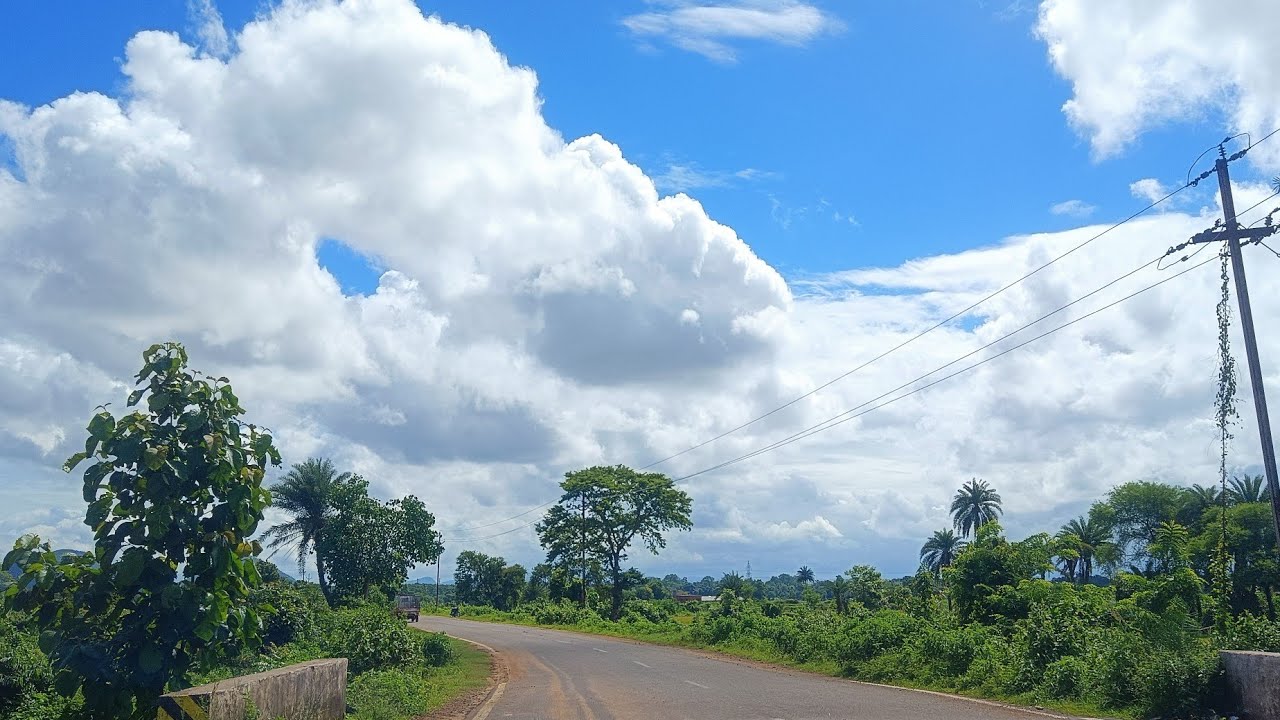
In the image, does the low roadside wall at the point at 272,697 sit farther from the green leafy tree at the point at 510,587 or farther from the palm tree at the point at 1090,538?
the green leafy tree at the point at 510,587

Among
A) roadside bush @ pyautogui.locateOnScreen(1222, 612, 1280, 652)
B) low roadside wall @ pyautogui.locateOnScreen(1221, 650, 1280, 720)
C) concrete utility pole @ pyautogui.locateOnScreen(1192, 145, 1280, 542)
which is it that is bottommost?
low roadside wall @ pyautogui.locateOnScreen(1221, 650, 1280, 720)

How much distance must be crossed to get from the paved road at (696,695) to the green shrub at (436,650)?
180cm

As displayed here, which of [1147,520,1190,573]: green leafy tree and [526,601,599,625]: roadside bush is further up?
[1147,520,1190,573]: green leafy tree

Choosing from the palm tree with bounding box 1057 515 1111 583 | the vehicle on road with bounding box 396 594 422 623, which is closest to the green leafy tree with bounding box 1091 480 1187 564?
the palm tree with bounding box 1057 515 1111 583

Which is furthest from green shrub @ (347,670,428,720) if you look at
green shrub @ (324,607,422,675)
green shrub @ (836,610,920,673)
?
green shrub @ (836,610,920,673)

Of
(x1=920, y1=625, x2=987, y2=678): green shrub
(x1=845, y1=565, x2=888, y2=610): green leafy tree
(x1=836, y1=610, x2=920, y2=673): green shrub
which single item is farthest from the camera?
(x1=845, y1=565, x2=888, y2=610): green leafy tree

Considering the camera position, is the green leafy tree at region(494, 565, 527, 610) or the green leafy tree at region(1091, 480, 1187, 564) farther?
the green leafy tree at region(494, 565, 527, 610)

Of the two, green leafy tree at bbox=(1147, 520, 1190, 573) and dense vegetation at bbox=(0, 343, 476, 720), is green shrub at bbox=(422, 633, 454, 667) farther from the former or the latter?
dense vegetation at bbox=(0, 343, 476, 720)

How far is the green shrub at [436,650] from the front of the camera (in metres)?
24.7

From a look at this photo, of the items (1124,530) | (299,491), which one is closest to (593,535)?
(299,491)

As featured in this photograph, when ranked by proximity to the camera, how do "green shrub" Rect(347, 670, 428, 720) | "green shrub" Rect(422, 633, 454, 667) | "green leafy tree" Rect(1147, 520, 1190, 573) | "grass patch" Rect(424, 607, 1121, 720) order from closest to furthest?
"green shrub" Rect(347, 670, 428, 720)
"grass patch" Rect(424, 607, 1121, 720)
"green leafy tree" Rect(1147, 520, 1190, 573)
"green shrub" Rect(422, 633, 454, 667)

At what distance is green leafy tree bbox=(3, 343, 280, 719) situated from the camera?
6270 mm

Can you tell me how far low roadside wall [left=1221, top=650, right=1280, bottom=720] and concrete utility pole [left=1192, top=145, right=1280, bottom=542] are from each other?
233 centimetres

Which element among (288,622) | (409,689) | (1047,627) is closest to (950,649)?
(1047,627)
